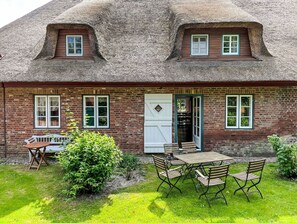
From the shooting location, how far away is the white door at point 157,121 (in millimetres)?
9703

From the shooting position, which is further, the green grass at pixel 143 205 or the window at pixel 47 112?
the window at pixel 47 112

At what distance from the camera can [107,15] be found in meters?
11.9

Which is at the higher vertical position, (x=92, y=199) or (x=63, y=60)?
(x=63, y=60)

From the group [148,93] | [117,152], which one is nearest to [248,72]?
[148,93]

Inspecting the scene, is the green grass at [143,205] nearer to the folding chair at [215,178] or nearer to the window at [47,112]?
the folding chair at [215,178]

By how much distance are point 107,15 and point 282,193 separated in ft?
34.4

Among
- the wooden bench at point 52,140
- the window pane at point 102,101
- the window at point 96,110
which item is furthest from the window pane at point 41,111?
the window pane at point 102,101

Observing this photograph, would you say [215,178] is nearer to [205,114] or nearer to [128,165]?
[128,165]

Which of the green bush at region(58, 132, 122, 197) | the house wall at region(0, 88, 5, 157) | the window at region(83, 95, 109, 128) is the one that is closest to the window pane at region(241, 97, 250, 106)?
the window at region(83, 95, 109, 128)

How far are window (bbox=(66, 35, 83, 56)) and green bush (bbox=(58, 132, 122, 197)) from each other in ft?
17.1

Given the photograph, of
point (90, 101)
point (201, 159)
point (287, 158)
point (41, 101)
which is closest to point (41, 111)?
point (41, 101)

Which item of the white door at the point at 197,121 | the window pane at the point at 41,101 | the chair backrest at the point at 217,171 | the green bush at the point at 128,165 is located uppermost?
the window pane at the point at 41,101

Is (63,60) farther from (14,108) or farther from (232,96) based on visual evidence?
(232,96)

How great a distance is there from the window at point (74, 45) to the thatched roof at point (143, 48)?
50cm
